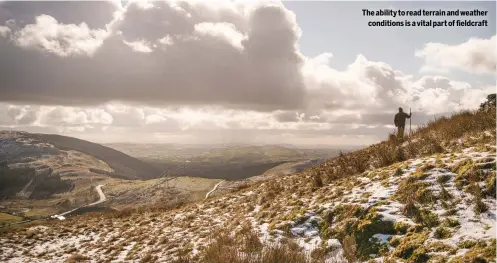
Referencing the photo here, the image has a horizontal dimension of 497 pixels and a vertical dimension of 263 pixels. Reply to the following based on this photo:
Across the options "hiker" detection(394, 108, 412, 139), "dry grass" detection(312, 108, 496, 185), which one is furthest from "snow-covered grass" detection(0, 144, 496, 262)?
"hiker" detection(394, 108, 412, 139)

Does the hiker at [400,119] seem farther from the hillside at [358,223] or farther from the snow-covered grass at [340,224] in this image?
the snow-covered grass at [340,224]

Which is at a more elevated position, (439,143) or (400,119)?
(400,119)

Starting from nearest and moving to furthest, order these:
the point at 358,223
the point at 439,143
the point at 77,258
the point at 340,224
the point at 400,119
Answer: the point at 358,223 → the point at 340,224 → the point at 77,258 → the point at 439,143 → the point at 400,119

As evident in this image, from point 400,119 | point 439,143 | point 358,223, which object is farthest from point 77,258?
point 400,119

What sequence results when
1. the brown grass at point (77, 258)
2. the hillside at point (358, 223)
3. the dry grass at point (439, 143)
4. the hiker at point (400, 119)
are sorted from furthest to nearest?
1. the hiker at point (400, 119)
2. the brown grass at point (77, 258)
3. the dry grass at point (439, 143)
4. the hillside at point (358, 223)

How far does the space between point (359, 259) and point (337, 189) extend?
4847 mm

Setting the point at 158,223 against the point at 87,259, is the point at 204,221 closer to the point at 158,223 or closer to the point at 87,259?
the point at 158,223

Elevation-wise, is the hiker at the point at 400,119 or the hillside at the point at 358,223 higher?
the hiker at the point at 400,119

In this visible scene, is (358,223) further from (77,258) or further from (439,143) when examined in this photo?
(77,258)

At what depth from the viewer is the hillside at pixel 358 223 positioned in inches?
244

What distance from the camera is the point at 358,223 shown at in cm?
776

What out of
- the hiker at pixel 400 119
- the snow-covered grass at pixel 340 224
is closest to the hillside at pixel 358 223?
the snow-covered grass at pixel 340 224

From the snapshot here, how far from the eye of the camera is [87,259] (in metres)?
11.6

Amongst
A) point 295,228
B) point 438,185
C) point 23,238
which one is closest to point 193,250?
point 295,228
